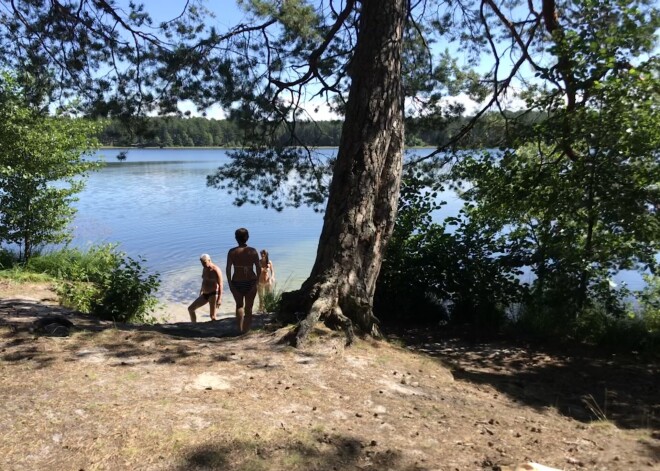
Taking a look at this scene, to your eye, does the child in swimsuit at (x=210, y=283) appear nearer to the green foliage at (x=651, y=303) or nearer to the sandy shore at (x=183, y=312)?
the sandy shore at (x=183, y=312)

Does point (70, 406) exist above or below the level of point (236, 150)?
below

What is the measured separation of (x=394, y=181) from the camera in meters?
5.88

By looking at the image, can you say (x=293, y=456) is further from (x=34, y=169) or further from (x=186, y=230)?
(x=186, y=230)

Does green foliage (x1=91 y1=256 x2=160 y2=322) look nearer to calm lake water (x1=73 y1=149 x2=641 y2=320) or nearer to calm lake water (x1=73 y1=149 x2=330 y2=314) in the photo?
calm lake water (x1=73 y1=149 x2=641 y2=320)

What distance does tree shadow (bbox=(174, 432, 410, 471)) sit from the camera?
277 centimetres

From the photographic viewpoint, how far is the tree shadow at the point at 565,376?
4.80 metres

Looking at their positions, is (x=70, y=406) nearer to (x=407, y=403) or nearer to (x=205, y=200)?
(x=407, y=403)

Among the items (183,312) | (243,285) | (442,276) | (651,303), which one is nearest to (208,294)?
(243,285)

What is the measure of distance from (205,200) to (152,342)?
95.0ft

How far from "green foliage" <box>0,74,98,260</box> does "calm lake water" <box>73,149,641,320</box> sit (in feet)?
4.45

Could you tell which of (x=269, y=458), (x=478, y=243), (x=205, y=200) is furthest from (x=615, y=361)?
(x=205, y=200)

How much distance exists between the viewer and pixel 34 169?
35.9 feet

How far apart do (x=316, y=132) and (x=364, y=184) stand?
4998 millimetres

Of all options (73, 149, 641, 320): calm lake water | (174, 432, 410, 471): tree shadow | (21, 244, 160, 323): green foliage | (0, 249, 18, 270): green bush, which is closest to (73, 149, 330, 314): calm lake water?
(73, 149, 641, 320): calm lake water
